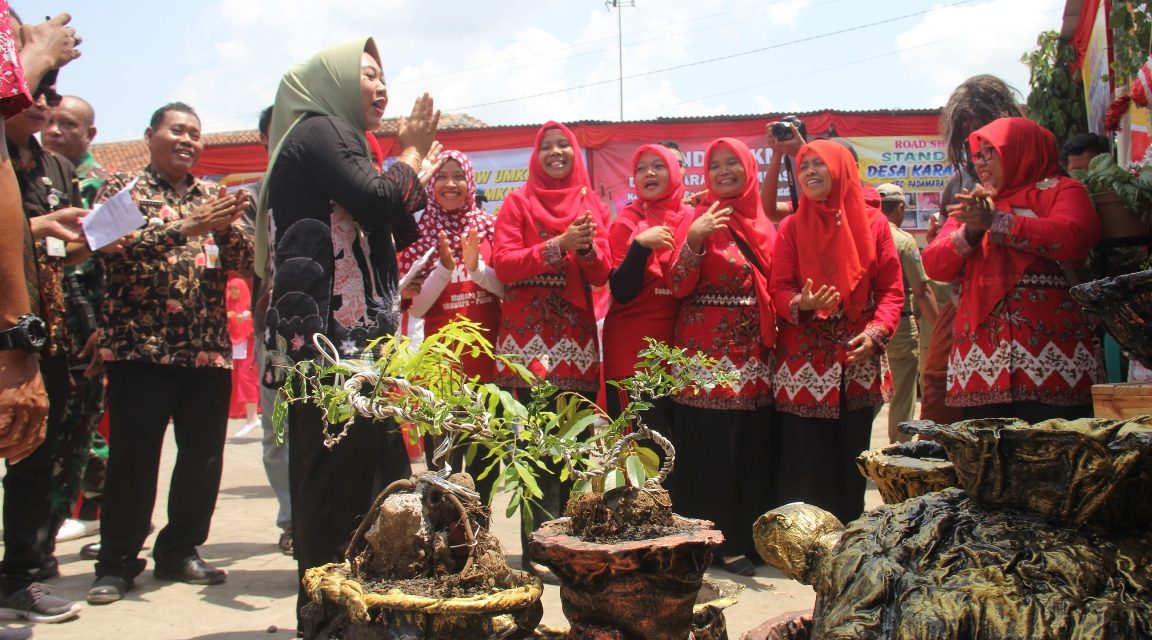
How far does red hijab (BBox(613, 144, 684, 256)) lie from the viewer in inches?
178

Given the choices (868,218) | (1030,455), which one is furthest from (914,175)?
(1030,455)

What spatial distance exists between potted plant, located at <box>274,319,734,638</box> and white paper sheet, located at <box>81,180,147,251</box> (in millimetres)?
1628

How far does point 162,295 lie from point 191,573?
4.03 ft

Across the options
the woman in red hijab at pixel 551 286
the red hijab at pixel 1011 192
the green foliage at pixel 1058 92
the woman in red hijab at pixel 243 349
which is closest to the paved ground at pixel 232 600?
the woman in red hijab at pixel 551 286

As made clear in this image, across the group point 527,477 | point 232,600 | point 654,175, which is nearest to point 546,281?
point 654,175

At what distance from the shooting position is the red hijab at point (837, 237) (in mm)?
4102

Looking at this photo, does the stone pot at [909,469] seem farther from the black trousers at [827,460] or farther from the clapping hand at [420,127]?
the black trousers at [827,460]

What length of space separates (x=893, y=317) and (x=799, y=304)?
1.45ft

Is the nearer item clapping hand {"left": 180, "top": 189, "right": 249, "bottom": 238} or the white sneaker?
clapping hand {"left": 180, "top": 189, "right": 249, "bottom": 238}

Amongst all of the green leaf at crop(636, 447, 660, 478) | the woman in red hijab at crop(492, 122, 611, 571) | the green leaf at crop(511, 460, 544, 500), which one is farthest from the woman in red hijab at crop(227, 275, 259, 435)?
the green leaf at crop(511, 460, 544, 500)

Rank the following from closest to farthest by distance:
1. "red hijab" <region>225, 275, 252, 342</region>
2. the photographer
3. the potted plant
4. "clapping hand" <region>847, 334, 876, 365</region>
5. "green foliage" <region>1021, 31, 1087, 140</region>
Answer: the potted plant
"clapping hand" <region>847, 334, 876, 365</region>
the photographer
"green foliage" <region>1021, 31, 1087, 140</region>
"red hijab" <region>225, 275, 252, 342</region>

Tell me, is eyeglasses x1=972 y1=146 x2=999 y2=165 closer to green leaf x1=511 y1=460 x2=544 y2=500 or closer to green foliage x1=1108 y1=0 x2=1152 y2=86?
green foliage x1=1108 y1=0 x2=1152 y2=86

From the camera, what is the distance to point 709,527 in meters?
2.50

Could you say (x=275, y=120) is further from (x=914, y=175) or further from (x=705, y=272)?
(x=914, y=175)
